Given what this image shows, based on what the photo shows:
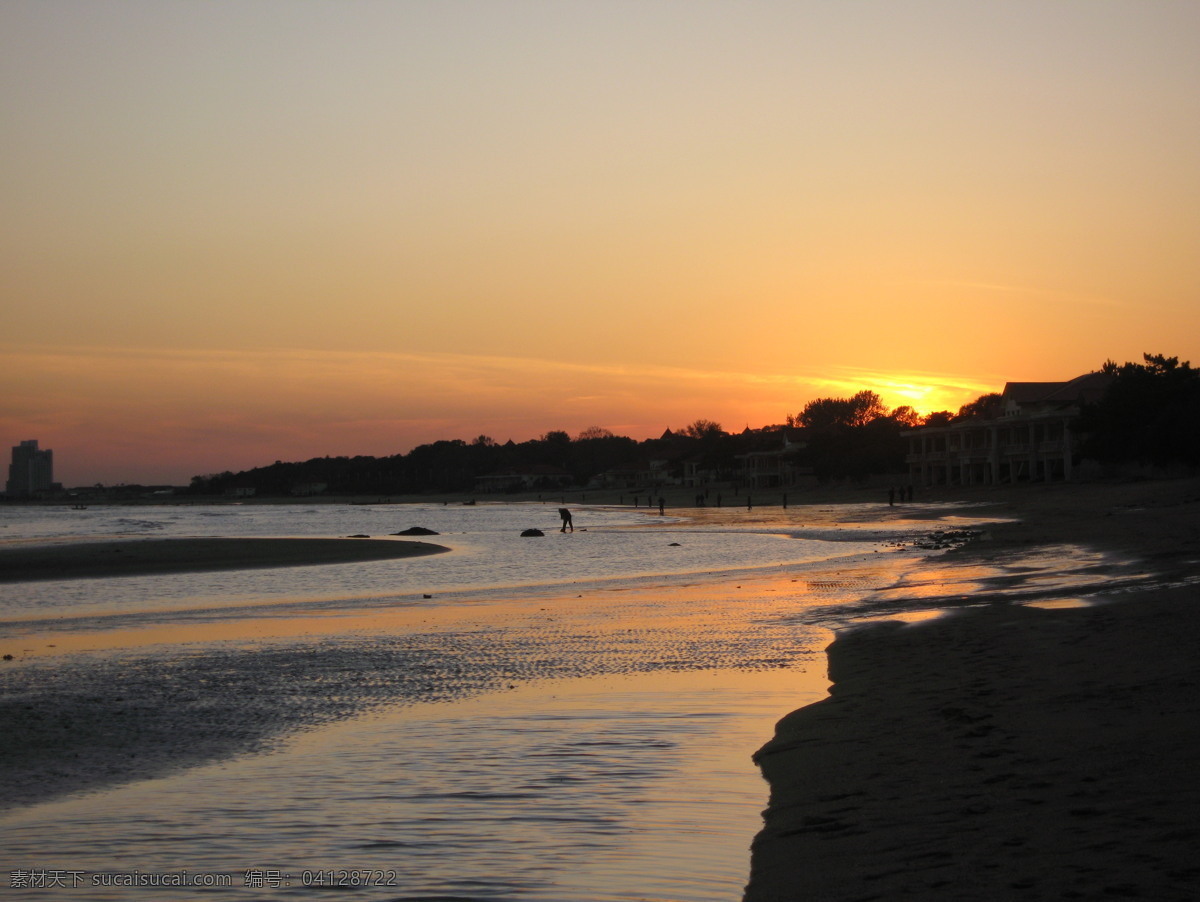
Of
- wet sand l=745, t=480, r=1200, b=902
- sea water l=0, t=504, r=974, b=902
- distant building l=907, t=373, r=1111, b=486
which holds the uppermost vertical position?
distant building l=907, t=373, r=1111, b=486

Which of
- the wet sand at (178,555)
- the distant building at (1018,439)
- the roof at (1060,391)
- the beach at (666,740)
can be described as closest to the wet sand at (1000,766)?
the beach at (666,740)

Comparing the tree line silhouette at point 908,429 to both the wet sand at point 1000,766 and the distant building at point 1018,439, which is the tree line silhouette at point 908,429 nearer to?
the distant building at point 1018,439

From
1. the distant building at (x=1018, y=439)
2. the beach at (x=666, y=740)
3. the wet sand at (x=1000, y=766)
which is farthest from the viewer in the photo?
the distant building at (x=1018, y=439)

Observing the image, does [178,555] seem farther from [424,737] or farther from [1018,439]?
[1018,439]

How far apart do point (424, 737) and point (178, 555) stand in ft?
109

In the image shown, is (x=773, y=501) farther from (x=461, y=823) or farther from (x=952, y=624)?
(x=461, y=823)

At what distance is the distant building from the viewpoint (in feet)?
254

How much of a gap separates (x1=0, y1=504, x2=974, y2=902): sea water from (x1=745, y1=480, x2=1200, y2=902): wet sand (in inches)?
19.6

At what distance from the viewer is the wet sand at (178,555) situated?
33.8 meters

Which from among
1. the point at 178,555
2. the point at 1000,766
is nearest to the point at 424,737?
the point at 1000,766

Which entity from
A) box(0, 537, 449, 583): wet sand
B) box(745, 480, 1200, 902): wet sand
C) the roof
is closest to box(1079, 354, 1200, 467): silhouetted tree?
the roof

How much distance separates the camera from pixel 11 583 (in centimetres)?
2969

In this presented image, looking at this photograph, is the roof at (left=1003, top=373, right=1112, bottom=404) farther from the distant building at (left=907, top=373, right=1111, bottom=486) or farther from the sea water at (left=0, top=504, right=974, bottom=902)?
the sea water at (left=0, top=504, right=974, bottom=902)

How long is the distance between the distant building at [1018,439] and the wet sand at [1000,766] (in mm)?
66062
